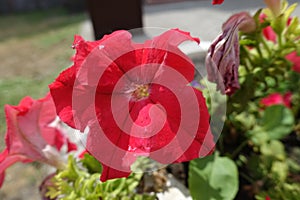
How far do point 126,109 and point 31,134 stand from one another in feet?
0.72

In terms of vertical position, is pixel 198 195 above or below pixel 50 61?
above

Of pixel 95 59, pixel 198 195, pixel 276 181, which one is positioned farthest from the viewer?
pixel 276 181

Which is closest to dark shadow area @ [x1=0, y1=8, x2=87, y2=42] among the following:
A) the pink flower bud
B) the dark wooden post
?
the dark wooden post

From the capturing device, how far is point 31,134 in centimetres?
52

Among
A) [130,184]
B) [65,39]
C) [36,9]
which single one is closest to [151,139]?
[130,184]

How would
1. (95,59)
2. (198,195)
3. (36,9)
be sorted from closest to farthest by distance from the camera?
(95,59)
(198,195)
(36,9)

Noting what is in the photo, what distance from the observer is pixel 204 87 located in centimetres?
51

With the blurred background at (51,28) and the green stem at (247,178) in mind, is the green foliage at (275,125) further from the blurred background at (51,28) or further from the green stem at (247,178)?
the blurred background at (51,28)

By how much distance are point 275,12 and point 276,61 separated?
83 millimetres

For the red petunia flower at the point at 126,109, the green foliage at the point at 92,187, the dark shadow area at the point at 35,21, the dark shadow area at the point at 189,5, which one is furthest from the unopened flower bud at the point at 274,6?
the dark shadow area at the point at 35,21

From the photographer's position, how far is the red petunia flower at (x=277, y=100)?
0.79 m

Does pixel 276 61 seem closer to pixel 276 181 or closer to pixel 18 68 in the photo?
pixel 276 181

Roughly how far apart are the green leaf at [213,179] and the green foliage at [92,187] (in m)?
0.06

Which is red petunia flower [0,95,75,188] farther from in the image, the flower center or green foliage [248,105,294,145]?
green foliage [248,105,294,145]
